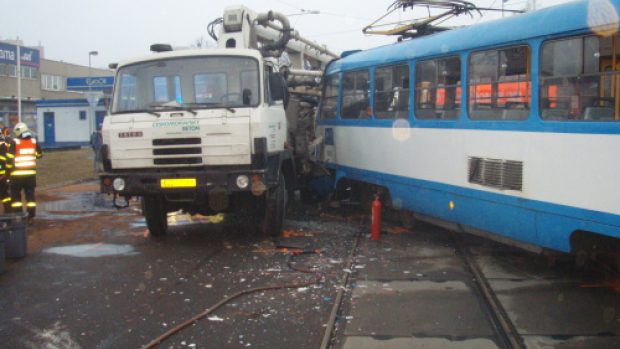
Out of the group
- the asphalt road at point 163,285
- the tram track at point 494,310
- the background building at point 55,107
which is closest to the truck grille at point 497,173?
the tram track at point 494,310

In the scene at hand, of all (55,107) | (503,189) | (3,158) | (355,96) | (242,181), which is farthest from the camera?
(55,107)

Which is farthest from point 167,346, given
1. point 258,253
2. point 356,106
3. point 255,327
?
point 356,106

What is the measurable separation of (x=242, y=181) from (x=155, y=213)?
2.07m

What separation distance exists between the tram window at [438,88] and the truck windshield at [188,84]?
7.83ft

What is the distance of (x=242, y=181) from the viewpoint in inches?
334

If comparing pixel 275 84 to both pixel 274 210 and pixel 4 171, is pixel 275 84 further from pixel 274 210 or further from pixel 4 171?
pixel 4 171

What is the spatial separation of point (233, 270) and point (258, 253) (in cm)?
102

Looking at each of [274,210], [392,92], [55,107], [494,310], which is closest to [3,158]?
[274,210]

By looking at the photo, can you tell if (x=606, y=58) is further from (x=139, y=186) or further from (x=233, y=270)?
(x=139, y=186)

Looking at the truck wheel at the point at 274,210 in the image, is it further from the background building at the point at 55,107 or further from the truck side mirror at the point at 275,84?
the background building at the point at 55,107

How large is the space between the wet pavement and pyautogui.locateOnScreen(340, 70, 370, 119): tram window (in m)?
2.23

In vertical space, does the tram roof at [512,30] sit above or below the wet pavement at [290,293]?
above

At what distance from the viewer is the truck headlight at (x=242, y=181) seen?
8.48 metres

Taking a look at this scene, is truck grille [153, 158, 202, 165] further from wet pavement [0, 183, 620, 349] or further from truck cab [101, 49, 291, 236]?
wet pavement [0, 183, 620, 349]
